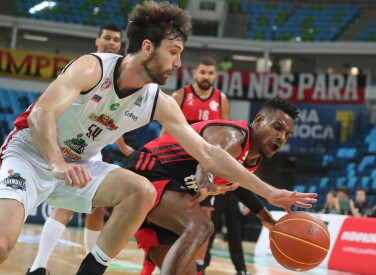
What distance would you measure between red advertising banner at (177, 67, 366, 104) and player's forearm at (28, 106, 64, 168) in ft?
55.7

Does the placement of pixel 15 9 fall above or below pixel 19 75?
above

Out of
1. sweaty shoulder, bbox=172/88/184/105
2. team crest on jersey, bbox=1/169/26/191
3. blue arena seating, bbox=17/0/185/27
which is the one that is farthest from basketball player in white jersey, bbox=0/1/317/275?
blue arena seating, bbox=17/0/185/27

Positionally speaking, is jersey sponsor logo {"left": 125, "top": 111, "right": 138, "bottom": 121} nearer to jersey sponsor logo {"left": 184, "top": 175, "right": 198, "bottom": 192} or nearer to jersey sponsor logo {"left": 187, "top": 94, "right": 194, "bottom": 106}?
jersey sponsor logo {"left": 184, "top": 175, "right": 198, "bottom": 192}

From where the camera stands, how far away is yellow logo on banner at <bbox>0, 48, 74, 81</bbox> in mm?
21094

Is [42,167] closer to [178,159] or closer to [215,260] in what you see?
[178,159]

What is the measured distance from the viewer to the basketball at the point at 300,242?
4027 millimetres

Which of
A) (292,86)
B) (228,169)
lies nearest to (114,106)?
(228,169)

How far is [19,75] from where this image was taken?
2128 cm

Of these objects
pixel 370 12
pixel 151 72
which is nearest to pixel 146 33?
pixel 151 72

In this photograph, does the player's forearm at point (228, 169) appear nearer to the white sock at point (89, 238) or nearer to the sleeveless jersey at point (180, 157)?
the sleeveless jersey at point (180, 157)

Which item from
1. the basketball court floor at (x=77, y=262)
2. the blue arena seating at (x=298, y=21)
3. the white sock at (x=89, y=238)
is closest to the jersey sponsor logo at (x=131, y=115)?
the white sock at (x=89, y=238)

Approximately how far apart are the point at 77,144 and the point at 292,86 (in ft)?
55.9

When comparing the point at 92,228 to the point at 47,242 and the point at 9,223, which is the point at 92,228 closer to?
the point at 47,242

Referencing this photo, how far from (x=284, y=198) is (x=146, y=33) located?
1233 millimetres
